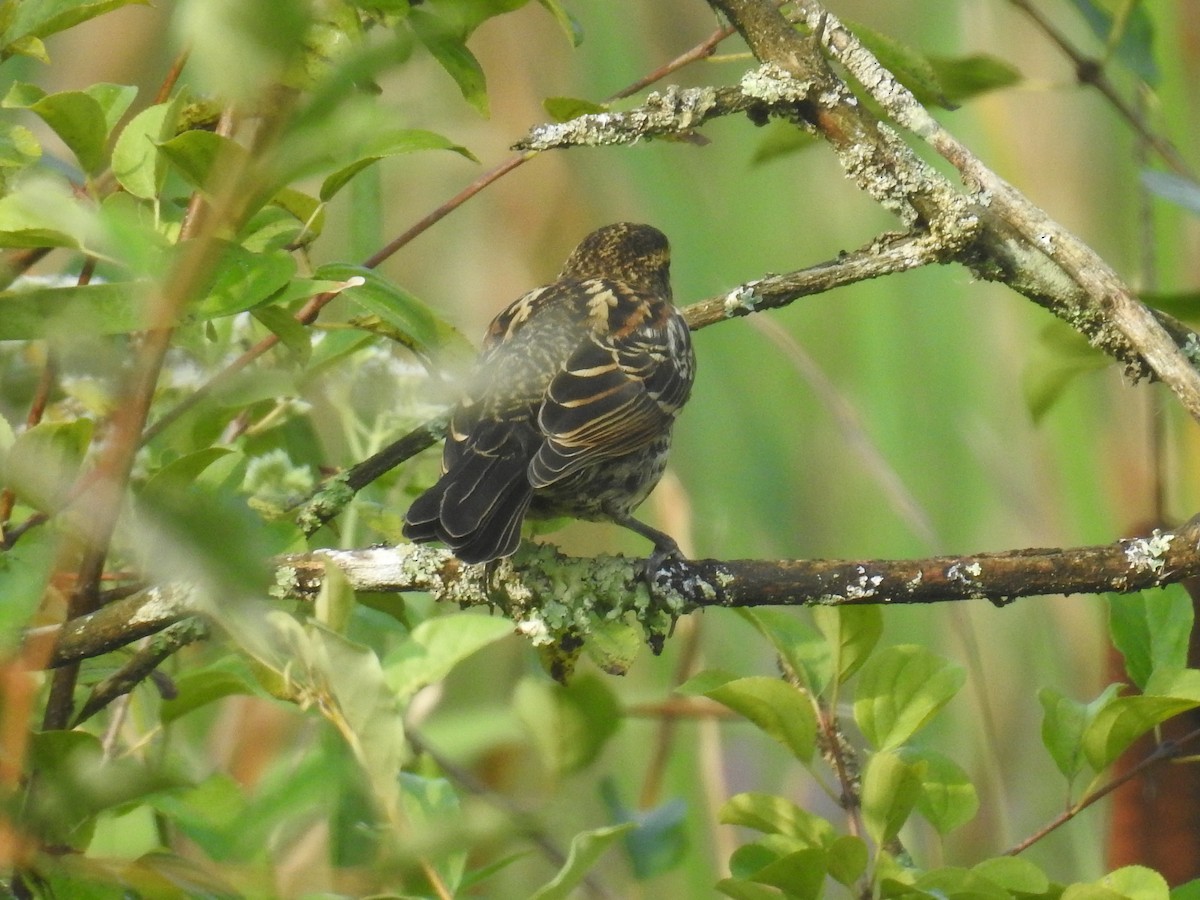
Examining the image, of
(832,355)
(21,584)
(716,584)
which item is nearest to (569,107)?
(716,584)

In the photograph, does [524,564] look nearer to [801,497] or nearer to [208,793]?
[208,793]

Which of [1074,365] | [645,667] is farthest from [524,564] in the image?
[645,667]

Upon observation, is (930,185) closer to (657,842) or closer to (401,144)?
(401,144)

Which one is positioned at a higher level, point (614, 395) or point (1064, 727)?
point (614, 395)

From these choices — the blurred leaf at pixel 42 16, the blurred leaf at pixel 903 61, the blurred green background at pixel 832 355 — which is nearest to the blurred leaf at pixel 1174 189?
the blurred leaf at pixel 903 61

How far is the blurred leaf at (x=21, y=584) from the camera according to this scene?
3.51 feet

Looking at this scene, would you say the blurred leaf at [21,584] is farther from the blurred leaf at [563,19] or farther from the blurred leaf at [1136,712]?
the blurred leaf at [1136,712]

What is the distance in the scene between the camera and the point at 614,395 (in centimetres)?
261

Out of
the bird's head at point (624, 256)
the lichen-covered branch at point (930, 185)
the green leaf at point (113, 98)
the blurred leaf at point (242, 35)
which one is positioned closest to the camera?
the blurred leaf at point (242, 35)

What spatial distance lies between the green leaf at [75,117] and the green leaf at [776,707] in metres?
0.90

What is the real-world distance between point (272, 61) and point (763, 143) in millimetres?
1674

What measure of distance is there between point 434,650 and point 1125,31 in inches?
62.6

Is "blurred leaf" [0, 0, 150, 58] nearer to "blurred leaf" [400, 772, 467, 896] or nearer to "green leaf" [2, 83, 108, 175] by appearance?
"green leaf" [2, 83, 108, 175]

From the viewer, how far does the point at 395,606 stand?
1.78m
